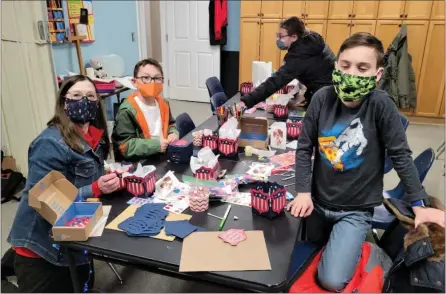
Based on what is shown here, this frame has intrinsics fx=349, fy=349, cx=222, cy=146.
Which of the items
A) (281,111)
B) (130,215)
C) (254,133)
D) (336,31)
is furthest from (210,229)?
(336,31)

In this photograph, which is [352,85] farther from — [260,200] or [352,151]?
[260,200]

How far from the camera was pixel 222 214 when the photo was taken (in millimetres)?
1435

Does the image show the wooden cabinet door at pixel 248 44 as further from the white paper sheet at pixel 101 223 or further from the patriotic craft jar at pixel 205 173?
the white paper sheet at pixel 101 223

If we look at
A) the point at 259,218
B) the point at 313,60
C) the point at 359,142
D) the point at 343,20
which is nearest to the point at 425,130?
the point at 343,20

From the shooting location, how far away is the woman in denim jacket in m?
1.47

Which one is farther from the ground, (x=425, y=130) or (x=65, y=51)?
(x=65, y=51)

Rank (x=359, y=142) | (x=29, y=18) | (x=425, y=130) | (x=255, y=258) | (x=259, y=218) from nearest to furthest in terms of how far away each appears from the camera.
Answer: (x=255, y=258) → (x=259, y=218) → (x=359, y=142) → (x=29, y=18) → (x=425, y=130)

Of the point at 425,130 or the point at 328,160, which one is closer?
the point at 328,160

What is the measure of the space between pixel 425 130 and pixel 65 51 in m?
4.97

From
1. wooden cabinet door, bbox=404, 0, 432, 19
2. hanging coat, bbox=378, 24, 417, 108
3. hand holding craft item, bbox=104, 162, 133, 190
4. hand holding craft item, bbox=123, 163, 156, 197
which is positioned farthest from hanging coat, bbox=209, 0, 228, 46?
hand holding craft item, bbox=123, 163, 156, 197

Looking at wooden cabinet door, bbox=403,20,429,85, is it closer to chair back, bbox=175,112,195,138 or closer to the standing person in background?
the standing person in background

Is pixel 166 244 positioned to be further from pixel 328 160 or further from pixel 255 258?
pixel 328 160

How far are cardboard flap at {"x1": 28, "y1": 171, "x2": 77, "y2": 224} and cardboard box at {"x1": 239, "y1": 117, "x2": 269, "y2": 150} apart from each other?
1.06 m

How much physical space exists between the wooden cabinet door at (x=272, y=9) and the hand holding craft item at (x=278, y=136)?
12.7ft
